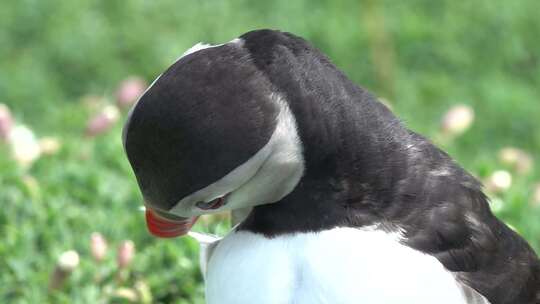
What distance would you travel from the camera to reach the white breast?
2432mm

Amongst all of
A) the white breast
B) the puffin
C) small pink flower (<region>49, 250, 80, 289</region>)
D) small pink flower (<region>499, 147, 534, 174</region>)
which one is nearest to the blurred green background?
small pink flower (<region>499, 147, 534, 174</region>)

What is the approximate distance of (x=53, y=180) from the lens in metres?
4.02

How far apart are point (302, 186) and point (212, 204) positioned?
209 mm

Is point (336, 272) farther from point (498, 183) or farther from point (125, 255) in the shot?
point (498, 183)

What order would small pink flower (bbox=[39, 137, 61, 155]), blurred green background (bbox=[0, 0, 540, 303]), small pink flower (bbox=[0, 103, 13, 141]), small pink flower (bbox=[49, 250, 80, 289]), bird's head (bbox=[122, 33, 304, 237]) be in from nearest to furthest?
bird's head (bbox=[122, 33, 304, 237]) → small pink flower (bbox=[49, 250, 80, 289]) → small pink flower (bbox=[0, 103, 13, 141]) → small pink flower (bbox=[39, 137, 61, 155]) → blurred green background (bbox=[0, 0, 540, 303])

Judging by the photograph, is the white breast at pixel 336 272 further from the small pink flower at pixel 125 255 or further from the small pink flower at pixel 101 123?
the small pink flower at pixel 101 123

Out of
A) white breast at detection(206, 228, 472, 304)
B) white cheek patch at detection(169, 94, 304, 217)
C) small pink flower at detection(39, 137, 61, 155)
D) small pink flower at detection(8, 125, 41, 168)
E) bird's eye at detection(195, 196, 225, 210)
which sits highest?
white cheek patch at detection(169, 94, 304, 217)

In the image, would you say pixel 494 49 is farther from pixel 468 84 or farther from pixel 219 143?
pixel 219 143

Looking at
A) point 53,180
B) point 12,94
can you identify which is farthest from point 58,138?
point 12,94

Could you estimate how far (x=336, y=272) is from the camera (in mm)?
2438

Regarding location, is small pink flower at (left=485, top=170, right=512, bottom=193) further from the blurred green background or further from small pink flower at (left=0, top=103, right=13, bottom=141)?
small pink flower at (left=0, top=103, right=13, bottom=141)

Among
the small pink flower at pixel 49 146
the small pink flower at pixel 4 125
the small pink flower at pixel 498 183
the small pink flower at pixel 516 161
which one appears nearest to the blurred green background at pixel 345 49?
the small pink flower at pixel 516 161

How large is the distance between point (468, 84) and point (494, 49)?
294 mm

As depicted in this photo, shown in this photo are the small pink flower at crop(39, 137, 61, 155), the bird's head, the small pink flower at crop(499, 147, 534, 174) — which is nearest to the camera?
the bird's head
